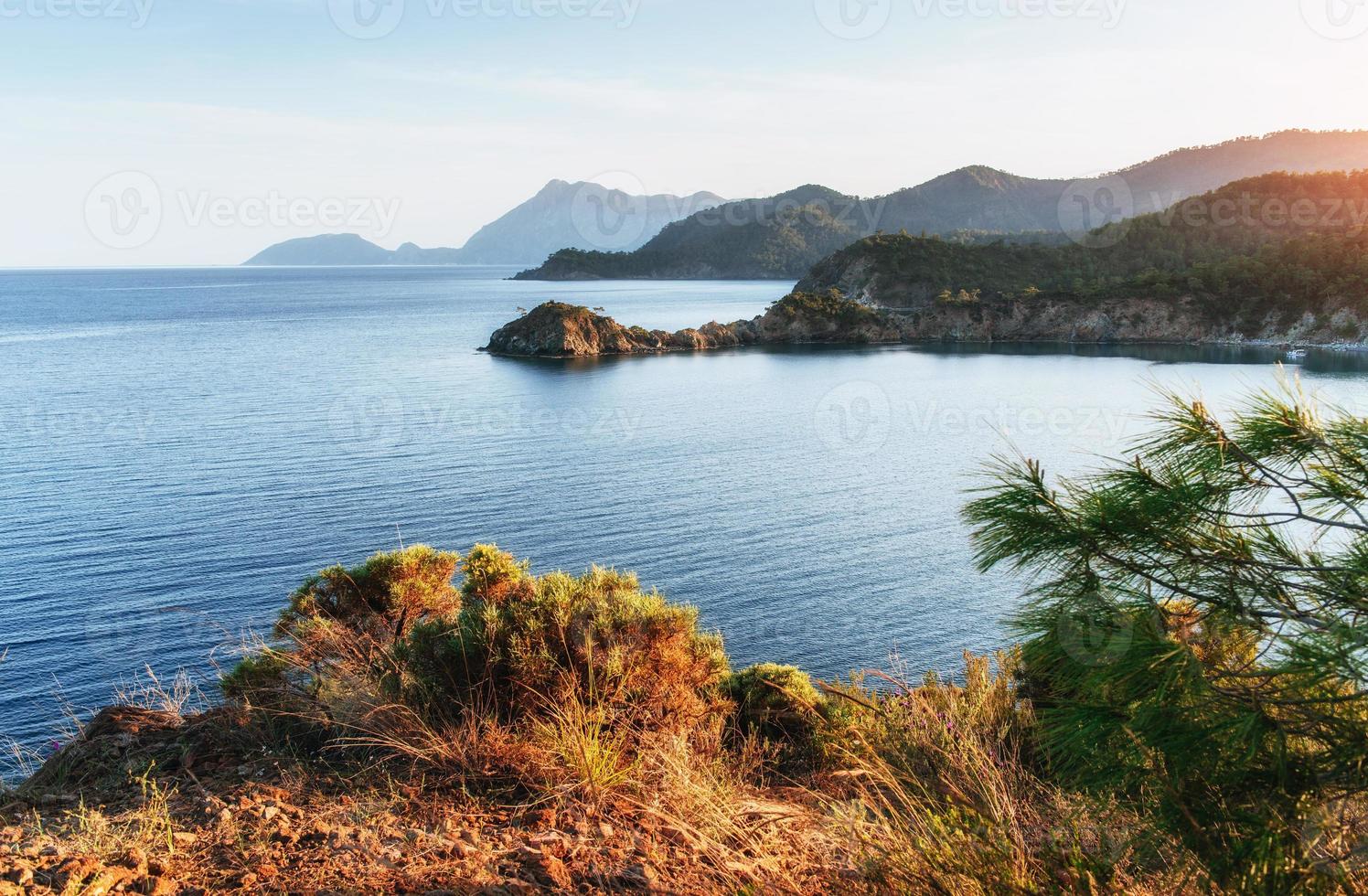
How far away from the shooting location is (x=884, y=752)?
5.27m

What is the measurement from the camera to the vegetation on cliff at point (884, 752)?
2768mm

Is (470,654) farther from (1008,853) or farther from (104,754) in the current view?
(1008,853)

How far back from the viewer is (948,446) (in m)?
38.2

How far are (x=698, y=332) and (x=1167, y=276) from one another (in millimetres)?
44517

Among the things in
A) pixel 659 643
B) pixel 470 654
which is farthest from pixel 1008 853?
pixel 470 654
